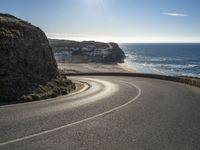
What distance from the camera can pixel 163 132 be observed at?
33.9 feet

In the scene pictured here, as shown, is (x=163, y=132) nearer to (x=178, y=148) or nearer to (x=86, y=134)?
(x=178, y=148)

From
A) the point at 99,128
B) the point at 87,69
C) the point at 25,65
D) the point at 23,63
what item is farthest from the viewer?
the point at 87,69

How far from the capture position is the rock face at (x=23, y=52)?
853 inches

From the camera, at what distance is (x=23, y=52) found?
2347cm

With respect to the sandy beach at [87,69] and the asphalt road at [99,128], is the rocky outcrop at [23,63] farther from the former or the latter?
the sandy beach at [87,69]

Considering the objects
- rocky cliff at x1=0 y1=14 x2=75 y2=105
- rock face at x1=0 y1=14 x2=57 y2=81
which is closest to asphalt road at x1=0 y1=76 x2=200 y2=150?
rocky cliff at x1=0 y1=14 x2=75 y2=105

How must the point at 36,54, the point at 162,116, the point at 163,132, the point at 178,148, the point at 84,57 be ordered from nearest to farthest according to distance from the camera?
the point at 178,148
the point at 163,132
the point at 162,116
the point at 36,54
the point at 84,57

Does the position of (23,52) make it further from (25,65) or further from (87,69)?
(87,69)

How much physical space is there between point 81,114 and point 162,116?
132 inches

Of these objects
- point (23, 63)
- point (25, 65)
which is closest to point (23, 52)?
point (23, 63)

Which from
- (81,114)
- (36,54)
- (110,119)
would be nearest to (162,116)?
(110,119)

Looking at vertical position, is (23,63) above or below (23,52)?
below

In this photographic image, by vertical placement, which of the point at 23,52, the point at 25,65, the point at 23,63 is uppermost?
the point at 23,52

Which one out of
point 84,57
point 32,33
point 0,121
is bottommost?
point 84,57
